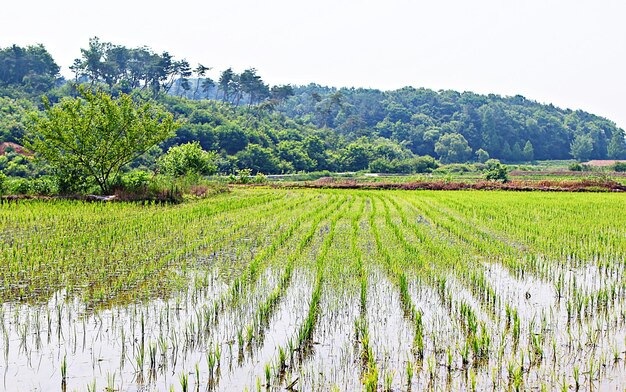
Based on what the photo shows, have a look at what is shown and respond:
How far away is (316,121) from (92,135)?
273 ft

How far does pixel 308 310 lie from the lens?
6.14 m

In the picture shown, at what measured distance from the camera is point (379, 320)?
583 centimetres

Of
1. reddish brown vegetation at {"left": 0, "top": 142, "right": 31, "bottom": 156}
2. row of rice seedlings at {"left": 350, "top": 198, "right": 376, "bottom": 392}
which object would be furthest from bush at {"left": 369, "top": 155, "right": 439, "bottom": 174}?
row of rice seedlings at {"left": 350, "top": 198, "right": 376, "bottom": 392}

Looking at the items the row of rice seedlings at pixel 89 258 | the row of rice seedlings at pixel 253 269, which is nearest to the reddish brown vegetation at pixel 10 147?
the row of rice seedlings at pixel 89 258

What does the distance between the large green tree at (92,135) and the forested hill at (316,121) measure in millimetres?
18469

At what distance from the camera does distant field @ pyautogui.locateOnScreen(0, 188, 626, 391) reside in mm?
4414

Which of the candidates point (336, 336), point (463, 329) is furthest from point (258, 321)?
point (463, 329)

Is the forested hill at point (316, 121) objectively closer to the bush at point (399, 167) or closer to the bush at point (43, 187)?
the bush at point (399, 167)

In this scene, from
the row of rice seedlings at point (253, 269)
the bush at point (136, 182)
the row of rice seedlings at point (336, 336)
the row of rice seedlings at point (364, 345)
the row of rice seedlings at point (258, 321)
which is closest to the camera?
the row of rice seedlings at point (364, 345)

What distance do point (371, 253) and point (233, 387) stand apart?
5.87 meters

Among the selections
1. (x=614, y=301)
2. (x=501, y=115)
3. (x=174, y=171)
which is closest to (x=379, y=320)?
(x=614, y=301)

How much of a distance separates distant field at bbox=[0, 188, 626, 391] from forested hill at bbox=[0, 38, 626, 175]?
31.8 m

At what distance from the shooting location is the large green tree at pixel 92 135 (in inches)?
786

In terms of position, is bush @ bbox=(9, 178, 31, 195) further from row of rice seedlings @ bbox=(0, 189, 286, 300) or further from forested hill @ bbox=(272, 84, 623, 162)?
forested hill @ bbox=(272, 84, 623, 162)
